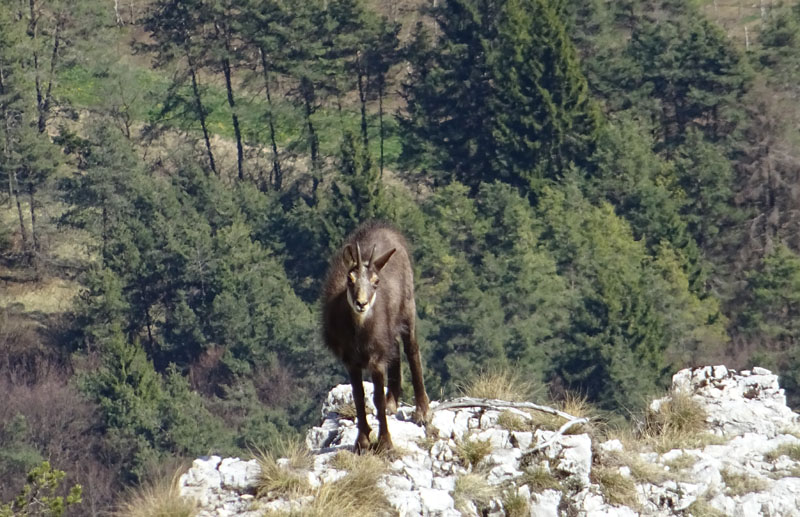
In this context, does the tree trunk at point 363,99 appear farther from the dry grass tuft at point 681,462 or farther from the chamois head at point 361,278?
the chamois head at point 361,278

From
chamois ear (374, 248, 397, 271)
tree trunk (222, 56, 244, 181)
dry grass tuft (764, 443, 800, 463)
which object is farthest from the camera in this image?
tree trunk (222, 56, 244, 181)

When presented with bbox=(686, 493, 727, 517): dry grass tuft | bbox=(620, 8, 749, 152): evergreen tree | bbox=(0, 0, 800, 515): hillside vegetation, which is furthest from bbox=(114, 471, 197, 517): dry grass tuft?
bbox=(620, 8, 749, 152): evergreen tree

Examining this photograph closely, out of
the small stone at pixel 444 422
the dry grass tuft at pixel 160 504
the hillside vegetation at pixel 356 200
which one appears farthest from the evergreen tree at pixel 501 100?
the dry grass tuft at pixel 160 504

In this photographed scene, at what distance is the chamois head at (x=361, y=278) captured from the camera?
11516 mm

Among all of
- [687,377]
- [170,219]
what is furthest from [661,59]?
[687,377]

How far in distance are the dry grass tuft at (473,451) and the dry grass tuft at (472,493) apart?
0.32m

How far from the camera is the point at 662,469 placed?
12.5m

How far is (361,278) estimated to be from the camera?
11.6m

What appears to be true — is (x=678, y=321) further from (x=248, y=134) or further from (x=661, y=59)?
(x=248, y=134)

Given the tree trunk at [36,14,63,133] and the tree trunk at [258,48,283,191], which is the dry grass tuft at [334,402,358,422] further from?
the tree trunk at [36,14,63,133]

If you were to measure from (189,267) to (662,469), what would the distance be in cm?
5048

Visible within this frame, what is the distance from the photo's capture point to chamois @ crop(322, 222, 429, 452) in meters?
11.7

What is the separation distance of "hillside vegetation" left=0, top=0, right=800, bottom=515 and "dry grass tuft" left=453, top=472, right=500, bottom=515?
38.4 meters

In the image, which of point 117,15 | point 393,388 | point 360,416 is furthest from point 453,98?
point 360,416
